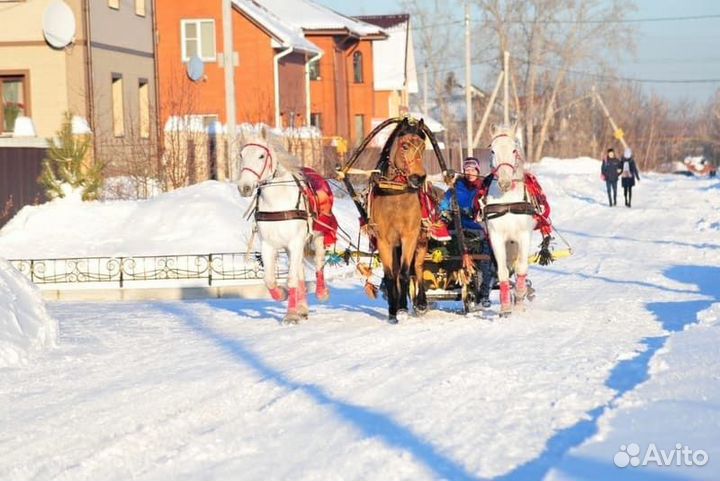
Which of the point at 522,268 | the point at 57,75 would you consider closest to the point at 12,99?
the point at 57,75

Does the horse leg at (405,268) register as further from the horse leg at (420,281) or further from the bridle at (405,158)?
the bridle at (405,158)

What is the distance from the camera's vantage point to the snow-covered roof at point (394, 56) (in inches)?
2928

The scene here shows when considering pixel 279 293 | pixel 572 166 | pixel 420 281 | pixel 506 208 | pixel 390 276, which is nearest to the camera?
pixel 506 208

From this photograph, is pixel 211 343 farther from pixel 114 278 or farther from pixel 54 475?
pixel 114 278

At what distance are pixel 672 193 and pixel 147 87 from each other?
22.4 m

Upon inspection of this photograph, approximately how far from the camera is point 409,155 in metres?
14.0

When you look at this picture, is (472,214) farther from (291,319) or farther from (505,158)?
(291,319)

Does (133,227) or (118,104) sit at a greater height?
(118,104)

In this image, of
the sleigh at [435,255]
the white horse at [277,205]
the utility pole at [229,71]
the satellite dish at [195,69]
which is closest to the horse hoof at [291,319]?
the white horse at [277,205]

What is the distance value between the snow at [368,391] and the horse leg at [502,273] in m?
0.29

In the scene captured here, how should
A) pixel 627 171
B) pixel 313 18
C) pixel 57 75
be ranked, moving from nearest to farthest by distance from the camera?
1. pixel 57 75
2. pixel 627 171
3. pixel 313 18

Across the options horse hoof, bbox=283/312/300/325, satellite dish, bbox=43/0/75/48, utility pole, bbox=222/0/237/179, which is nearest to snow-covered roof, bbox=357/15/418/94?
satellite dish, bbox=43/0/75/48

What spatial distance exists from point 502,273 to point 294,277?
7.22 ft

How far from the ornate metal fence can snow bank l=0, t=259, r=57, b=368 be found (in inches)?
299
